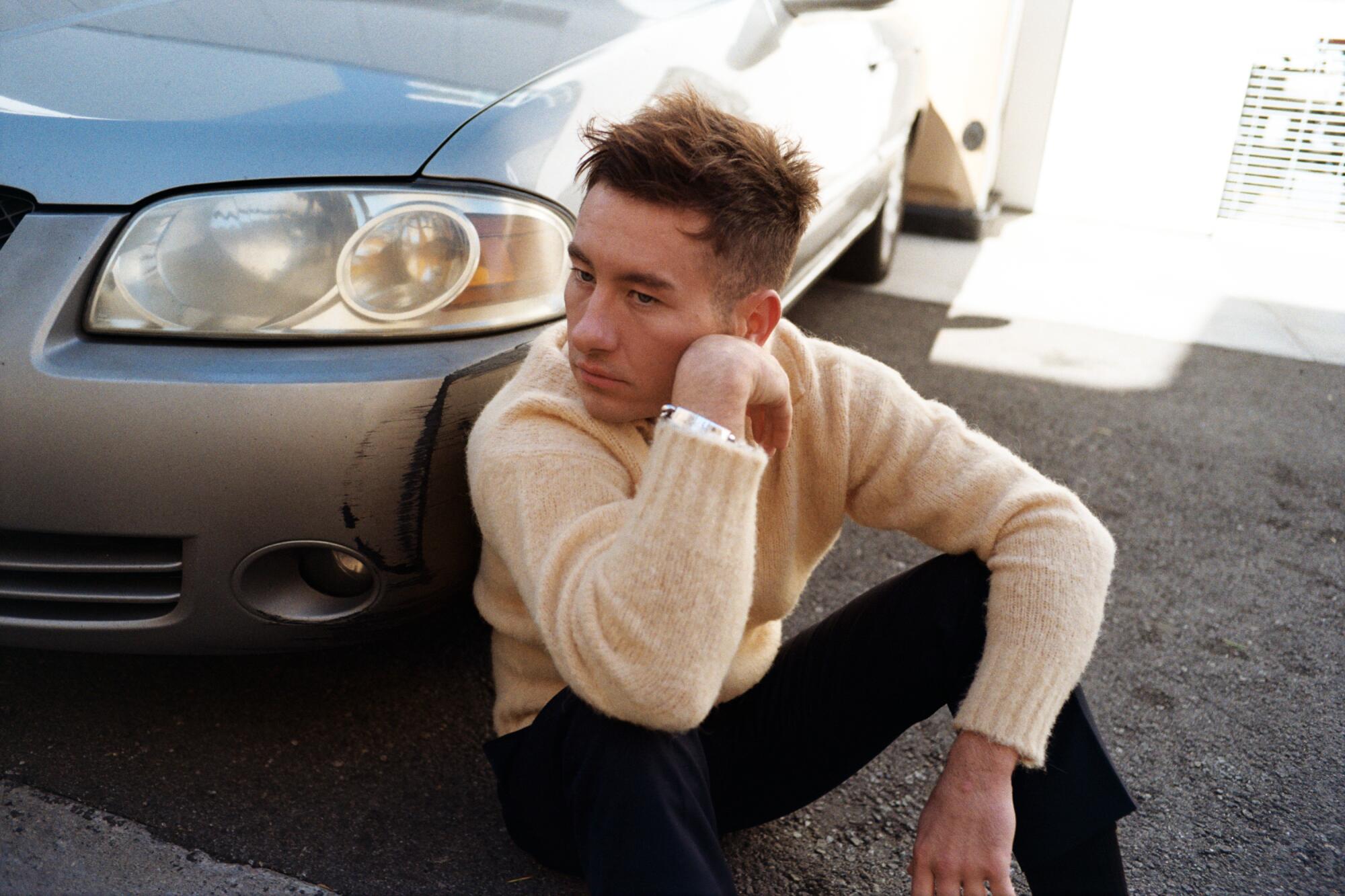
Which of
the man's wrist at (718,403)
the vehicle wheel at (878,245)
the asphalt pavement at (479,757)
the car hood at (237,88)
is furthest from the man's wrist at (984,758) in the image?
the vehicle wheel at (878,245)

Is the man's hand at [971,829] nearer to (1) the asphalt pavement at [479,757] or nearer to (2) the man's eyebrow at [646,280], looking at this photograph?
(1) the asphalt pavement at [479,757]

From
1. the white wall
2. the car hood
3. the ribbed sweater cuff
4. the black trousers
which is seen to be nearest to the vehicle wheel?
the white wall

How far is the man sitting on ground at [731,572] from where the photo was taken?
1.33 m

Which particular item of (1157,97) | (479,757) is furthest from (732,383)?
(1157,97)

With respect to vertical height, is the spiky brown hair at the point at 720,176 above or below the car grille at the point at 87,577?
above

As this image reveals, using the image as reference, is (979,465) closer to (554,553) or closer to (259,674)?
(554,553)

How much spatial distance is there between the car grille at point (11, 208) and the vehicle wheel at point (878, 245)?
364 centimetres

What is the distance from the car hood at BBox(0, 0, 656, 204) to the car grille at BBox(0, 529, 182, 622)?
519 millimetres

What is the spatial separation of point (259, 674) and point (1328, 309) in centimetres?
523

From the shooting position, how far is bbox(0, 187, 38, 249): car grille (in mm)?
1675

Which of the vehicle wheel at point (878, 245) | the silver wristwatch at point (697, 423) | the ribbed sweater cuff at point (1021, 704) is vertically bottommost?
the vehicle wheel at point (878, 245)

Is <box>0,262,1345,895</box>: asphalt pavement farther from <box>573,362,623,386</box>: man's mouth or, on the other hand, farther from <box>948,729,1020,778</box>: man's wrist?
<box>573,362,623,386</box>: man's mouth

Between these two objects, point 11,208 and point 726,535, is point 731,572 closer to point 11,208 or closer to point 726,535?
point 726,535

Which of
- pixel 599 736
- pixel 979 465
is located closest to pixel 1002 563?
pixel 979 465
